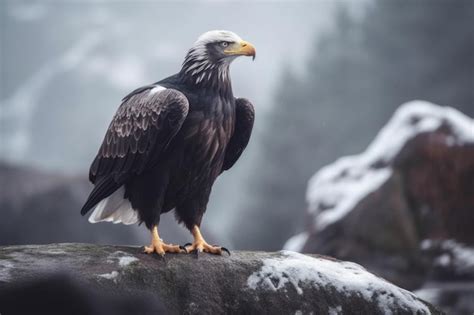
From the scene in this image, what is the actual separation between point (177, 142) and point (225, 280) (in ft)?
3.94

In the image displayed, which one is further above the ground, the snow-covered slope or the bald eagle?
the snow-covered slope

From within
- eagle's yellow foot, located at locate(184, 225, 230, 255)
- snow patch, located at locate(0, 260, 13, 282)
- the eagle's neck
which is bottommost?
snow patch, located at locate(0, 260, 13, 282)

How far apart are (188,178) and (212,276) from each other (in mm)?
916

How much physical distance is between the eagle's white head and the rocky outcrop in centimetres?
420

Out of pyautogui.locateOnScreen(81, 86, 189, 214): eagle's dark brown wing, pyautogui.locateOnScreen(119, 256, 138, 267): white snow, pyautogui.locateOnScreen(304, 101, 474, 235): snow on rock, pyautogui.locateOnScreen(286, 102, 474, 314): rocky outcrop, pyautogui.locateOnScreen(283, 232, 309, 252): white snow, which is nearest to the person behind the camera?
pyautogui.locateOnScreen(119, 256, 138, 267): white snow

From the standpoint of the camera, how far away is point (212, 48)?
6066mm

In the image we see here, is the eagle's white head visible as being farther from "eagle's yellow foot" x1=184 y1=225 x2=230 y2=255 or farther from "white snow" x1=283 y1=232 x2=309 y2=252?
"white snow" x1=283 y1=232 x2=309 y2=252

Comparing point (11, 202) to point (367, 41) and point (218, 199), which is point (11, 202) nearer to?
point (367, 41)

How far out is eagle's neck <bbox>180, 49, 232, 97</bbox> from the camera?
589 cm

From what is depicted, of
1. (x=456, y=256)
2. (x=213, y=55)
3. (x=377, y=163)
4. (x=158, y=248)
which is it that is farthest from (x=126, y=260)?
(x=377, y=163)

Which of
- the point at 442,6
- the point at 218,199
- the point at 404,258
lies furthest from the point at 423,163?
the point at 218,199

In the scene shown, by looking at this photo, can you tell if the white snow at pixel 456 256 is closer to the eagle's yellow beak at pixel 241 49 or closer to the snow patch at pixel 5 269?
the eagle's yellow beak at pixel 241 49

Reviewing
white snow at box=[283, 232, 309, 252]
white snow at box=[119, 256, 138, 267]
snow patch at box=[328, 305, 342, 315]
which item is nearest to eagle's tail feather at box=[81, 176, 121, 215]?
white snow at box=[119, 256, 138, 267]

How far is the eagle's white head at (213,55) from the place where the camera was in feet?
19.5
